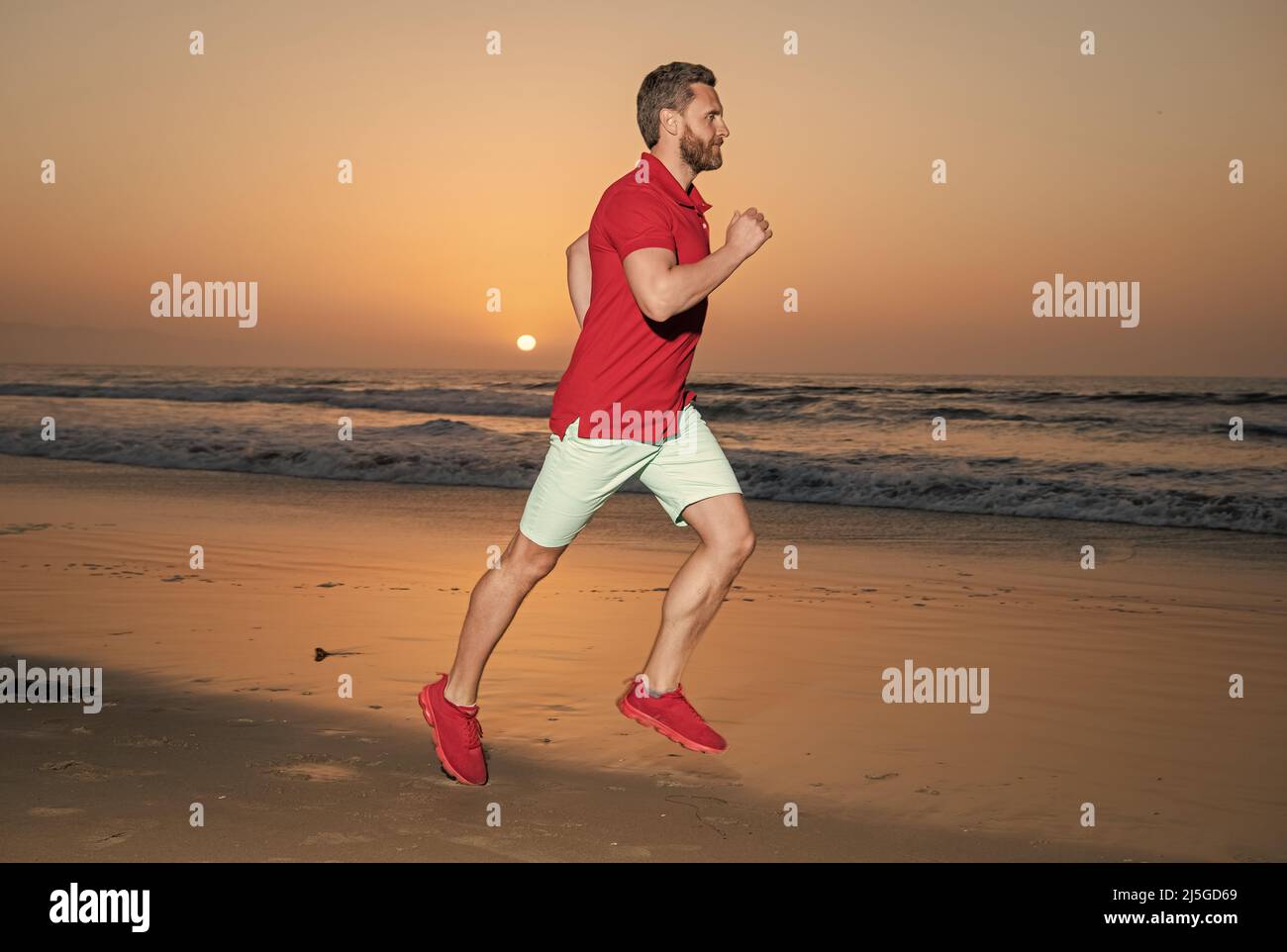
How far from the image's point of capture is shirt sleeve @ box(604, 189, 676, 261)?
344cm

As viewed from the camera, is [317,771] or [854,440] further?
[854,440]

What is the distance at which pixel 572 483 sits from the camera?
368 cm

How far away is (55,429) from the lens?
19484 millimetres

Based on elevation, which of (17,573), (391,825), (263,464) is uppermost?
(263,464)

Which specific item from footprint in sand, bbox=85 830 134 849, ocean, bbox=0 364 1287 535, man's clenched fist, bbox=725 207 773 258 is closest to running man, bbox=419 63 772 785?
man's clenched fist, bbox=725 207 773 258

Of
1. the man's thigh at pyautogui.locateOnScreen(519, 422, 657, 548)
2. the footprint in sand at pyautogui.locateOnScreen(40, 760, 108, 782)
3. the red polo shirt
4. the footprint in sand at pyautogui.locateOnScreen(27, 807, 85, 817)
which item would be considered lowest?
the footprint in sand at pyautogui.locateOnScreen(27, 807, 85, 817)

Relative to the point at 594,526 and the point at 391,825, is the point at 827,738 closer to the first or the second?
the point at 391,825

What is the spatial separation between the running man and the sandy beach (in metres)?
0.37

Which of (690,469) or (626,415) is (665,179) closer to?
(626,415)

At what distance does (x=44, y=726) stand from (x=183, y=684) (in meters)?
0.71

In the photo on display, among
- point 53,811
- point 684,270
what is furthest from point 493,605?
point 53,811

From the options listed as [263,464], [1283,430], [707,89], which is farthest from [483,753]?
[1283,430]

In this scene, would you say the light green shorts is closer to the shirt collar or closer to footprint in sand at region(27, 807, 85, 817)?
the shirt collar

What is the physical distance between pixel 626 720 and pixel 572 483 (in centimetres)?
112
